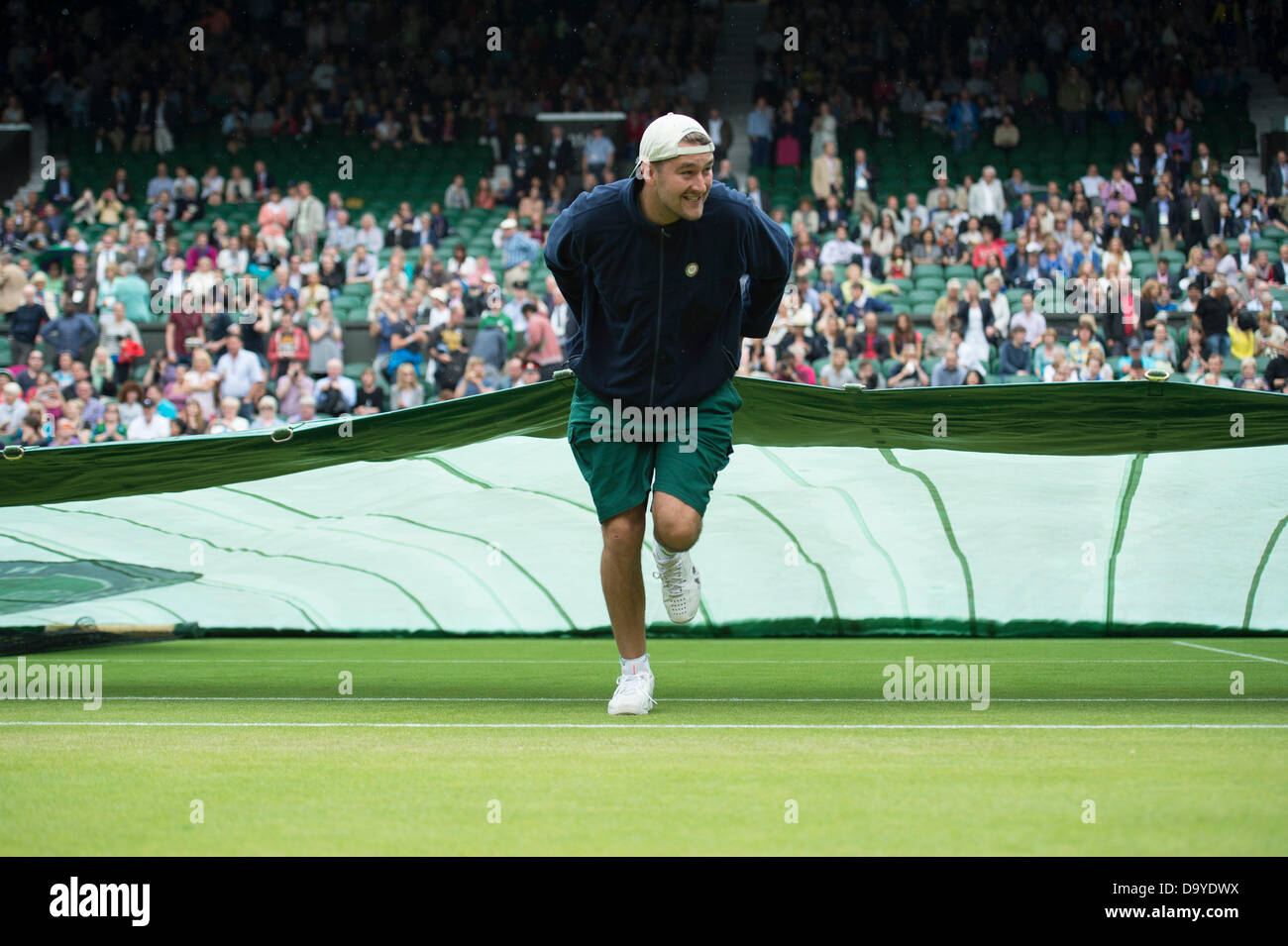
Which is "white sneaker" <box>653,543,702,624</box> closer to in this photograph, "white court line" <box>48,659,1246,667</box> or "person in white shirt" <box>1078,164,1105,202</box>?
"white court line" <box>48,659,1246,667</box>

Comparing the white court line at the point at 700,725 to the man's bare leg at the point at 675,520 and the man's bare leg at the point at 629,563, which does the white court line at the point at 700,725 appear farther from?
the man's bare leg at the point at 675,520

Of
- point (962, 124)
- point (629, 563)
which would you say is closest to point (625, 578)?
point (629, 563)

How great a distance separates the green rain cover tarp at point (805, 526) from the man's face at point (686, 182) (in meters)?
2.88

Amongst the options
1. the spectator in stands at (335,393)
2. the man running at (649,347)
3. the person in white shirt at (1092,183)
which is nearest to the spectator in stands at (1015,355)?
the person in white shirt at (1092,183)

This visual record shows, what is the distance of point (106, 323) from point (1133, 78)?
15299mm

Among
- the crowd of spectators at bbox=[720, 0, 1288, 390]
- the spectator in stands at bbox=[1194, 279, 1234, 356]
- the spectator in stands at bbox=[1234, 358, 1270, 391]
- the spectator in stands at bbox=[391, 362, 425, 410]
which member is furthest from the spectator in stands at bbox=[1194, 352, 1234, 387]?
the spectator in stands at bbox=[391, 362, 425, 410]

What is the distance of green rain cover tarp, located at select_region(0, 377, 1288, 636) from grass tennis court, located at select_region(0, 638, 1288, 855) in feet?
3.54

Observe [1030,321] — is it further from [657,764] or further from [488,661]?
[657,764]

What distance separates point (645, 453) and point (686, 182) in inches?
36.4

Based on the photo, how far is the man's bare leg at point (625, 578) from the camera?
5203mm

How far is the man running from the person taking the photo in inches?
199

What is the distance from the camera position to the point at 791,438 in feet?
26.6
